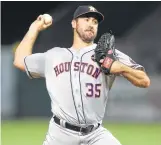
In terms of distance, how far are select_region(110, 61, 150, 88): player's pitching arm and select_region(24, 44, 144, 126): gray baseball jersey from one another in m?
0.26

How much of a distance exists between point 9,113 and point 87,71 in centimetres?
1036

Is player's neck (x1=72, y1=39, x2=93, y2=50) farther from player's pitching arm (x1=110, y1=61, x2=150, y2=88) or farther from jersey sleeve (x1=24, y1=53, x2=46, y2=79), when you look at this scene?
player's pitching arm (x1=110, y1=61, x2=150, y2=88)

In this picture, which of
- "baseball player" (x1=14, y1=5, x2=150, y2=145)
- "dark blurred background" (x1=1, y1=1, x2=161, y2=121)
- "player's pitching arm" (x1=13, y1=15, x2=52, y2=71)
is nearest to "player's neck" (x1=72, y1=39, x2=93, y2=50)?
"baseball player" (x1=14, y1=5, x2=150, y2=145)

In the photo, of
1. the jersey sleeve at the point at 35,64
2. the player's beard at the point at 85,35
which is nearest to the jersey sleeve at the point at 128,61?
the player's beard at the point at 85,35

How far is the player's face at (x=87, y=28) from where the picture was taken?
602cm

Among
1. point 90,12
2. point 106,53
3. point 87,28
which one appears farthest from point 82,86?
point 90,12

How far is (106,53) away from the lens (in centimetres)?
579

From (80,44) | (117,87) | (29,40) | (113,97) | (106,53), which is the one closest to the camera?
(106,53)

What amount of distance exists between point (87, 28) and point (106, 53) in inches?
16.2

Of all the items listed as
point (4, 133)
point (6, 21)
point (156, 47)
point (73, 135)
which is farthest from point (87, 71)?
point (6, 21)

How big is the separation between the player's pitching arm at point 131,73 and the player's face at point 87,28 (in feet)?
1.70

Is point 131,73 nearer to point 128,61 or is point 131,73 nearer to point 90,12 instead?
point 128,61

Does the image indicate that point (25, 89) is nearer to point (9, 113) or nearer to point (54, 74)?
point (9, 113)

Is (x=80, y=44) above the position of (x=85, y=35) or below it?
below
